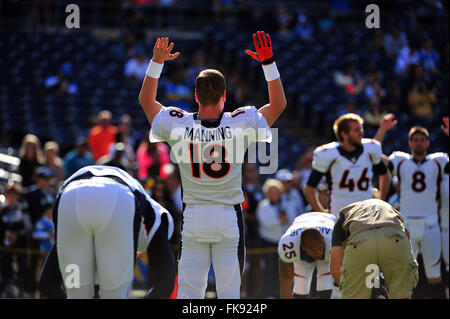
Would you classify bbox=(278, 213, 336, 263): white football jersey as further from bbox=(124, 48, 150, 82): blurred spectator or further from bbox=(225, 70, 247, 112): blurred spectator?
bbox=(124, 48, 150, 82): blurred spectator

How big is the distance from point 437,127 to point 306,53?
6.17m

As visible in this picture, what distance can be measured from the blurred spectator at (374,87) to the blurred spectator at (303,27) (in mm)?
2524

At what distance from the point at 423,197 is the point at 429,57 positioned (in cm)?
797

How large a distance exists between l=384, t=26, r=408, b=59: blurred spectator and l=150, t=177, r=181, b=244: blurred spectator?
29.4 feet

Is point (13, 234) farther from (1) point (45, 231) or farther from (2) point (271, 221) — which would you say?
(2) point (271, 221)

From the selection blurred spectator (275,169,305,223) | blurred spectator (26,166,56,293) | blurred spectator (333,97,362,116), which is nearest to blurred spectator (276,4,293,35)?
blurred spectator (333,97,362,116)

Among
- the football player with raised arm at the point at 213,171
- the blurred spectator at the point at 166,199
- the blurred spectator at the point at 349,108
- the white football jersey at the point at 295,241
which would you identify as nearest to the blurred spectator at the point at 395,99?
the blurred spectator at the point at 349,108

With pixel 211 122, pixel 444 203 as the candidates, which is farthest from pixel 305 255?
pixel 444 203

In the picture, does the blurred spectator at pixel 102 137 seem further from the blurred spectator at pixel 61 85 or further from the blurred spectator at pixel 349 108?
the blurred spectator at pixel 349 108

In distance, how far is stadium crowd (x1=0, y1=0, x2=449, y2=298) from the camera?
1148 centimetres

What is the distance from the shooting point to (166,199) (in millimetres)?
11969

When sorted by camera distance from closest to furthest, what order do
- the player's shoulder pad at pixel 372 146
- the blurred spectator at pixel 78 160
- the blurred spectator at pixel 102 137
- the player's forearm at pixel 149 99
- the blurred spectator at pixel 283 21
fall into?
the player's forearm at pixel 149 99
the player's shoulder pad at pixel 372 146
the blurred spectator at pixel 78 160
the blurred spectator at pixel 102 137
the blurred spectator at pixel 283 21

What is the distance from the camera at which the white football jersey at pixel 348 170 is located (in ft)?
27.1

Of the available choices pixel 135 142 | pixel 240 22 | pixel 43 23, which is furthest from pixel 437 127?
pixel 43 23
